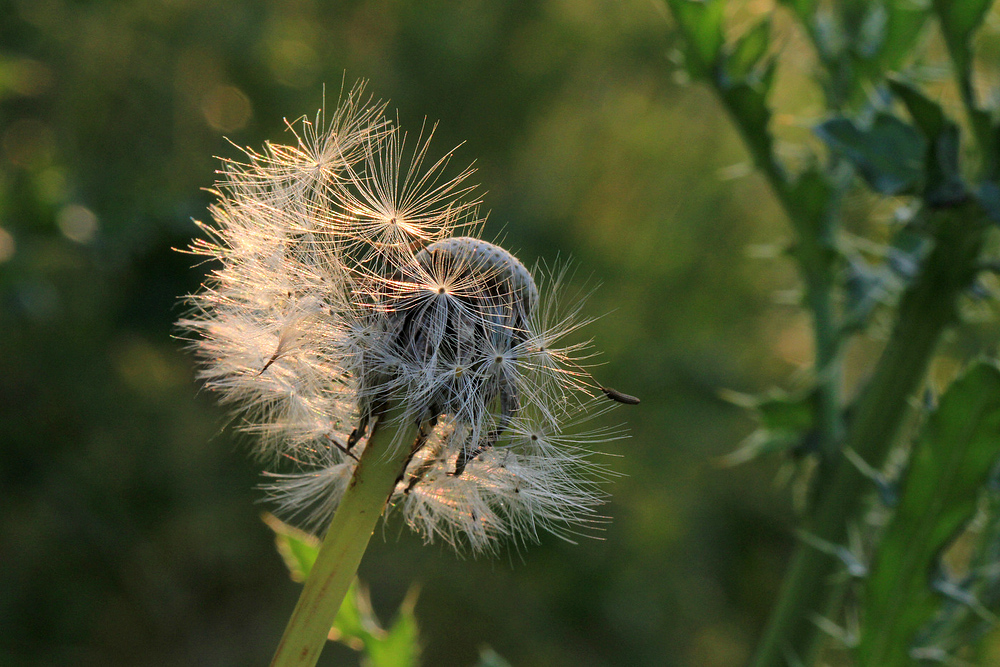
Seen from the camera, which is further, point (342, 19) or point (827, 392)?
point (342, 19)

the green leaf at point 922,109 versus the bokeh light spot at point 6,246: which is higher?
the bokeh light spot at point 6,246

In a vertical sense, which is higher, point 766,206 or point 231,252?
point 231,252

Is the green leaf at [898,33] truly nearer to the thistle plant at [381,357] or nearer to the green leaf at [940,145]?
the green leaf at [940,145]

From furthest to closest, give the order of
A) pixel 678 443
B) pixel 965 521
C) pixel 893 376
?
pixel 678 443 → pixel 893 376 → pixel 965 521

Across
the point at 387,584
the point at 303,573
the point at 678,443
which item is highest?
the point at 303,573

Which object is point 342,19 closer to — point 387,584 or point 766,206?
Result: point 766,206

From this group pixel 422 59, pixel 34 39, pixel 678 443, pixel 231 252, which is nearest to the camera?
pixel 231 252

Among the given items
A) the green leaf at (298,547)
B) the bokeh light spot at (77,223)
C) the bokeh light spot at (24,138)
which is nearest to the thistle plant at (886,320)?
the green leaf at (298,547)

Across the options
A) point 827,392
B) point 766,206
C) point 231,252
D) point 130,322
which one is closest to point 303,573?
point 231,252
